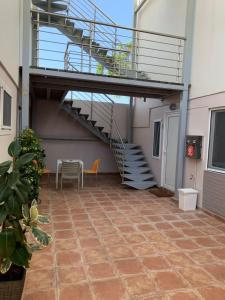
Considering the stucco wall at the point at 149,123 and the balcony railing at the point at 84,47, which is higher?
the balcony railing at the point at 84,47

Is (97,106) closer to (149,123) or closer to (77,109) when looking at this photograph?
(77,109)

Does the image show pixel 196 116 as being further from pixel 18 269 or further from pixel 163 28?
pixel 18 269

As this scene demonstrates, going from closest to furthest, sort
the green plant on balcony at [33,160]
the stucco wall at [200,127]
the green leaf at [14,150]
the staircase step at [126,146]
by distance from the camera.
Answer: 1. the green leaf at [14,150]
2. the green plant on balcony at [33,160]
3. the stucco wall at [200,127]
4. the staircase step at [126,146]

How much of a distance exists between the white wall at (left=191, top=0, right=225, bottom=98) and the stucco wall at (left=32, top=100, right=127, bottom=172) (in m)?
4.02

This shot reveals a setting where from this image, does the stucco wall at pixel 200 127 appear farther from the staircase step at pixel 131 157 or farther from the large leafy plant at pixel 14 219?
Answer: the large leafy plant at pixel 14 219

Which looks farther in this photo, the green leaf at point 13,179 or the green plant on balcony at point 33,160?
the green plant on balcony at point 33,160

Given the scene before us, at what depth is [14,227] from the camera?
186cm

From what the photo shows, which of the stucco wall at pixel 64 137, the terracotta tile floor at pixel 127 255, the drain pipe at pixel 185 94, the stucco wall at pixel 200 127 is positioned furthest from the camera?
the stucco wall at pixel 64 137

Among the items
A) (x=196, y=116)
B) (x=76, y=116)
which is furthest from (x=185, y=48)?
(x=76, y=116)

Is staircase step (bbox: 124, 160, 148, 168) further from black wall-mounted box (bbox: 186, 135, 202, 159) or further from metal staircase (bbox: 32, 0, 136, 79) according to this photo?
metal staircase (bbox: 32, 0, 136, 79)

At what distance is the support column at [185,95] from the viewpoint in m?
5.43

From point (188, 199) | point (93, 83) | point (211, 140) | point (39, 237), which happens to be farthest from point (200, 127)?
point (39, 237)

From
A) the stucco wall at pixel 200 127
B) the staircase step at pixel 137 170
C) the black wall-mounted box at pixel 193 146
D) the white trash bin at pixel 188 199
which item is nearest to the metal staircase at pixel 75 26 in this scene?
the stucco wall at pixel 200 127

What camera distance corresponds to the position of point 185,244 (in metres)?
3.39
